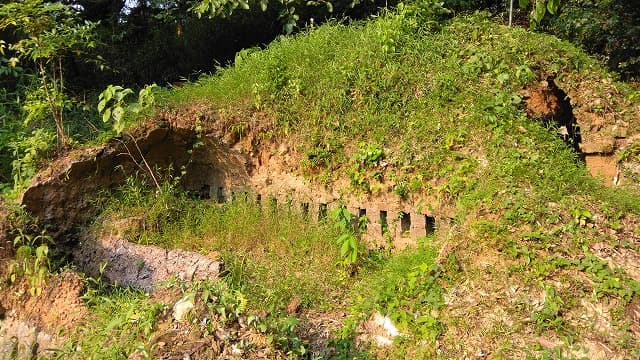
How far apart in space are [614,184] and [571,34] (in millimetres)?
3522

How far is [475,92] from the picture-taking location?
5.34 metres

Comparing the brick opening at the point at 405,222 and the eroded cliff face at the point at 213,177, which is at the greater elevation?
the eroded cliff face at the point at 213,177

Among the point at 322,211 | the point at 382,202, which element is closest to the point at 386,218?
the point at 382,202

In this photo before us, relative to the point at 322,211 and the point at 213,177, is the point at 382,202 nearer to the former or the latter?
the point at 322,211

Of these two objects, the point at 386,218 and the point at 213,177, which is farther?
the point at 213,177

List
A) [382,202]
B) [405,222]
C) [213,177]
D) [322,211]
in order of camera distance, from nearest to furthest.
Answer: [405,222] < [382,202] < [322,211] < [213,177]

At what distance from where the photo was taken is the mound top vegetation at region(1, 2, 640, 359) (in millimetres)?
3471

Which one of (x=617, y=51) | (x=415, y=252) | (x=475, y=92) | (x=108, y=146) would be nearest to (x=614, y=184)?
(x=475, y=92)

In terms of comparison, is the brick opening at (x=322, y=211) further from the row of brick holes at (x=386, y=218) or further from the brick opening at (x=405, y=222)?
the brick opening at (x=405, y=222)

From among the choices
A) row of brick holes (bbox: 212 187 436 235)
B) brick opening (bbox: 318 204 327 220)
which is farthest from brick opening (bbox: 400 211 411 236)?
brick opening (bbox: 318 204 327 220)

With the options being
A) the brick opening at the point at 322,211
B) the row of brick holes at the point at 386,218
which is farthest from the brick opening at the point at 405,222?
the brick opening at the point at 322,211

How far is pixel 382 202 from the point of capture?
5176mm

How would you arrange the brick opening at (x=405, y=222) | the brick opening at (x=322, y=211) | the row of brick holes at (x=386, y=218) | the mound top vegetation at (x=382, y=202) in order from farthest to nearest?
the brick opening at (x=322, y=211) < the brick opening at (x=405, y=222) < the row of brick holes at (x=386, y=218) < the mound top vegetation at (x=382, y=202)

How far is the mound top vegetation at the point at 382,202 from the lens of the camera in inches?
137
